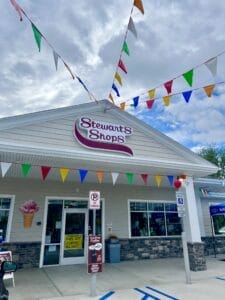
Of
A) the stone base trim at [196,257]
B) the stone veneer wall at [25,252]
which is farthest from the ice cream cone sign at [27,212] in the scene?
the stone base trim at [196,257]

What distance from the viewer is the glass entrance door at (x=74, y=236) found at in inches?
404

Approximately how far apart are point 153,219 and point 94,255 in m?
6.34

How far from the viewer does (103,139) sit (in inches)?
360

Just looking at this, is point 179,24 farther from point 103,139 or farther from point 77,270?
point 77,270

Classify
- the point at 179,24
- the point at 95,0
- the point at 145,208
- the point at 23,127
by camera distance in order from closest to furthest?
1. the point at 95,0
2. the point at 179,24
3. the point at 23,127
4. the point at 145,208

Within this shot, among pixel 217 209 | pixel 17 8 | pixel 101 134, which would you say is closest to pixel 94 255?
pixel 101 134

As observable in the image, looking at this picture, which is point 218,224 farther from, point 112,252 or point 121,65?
point 121,65

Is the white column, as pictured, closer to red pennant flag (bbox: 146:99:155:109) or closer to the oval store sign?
the oval store sign

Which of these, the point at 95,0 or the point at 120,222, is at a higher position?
the point at 95,0

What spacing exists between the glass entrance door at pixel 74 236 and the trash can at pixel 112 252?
37.0 inches

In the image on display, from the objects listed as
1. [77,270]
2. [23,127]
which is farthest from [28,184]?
[77,270]

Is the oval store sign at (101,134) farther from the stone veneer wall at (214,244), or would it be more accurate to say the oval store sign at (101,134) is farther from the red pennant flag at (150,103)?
the stone veneer wall at (214,244)

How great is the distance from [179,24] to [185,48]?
2.28ft

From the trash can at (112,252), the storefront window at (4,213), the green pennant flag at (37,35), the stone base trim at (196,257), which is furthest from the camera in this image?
the trash can at (112,252)
